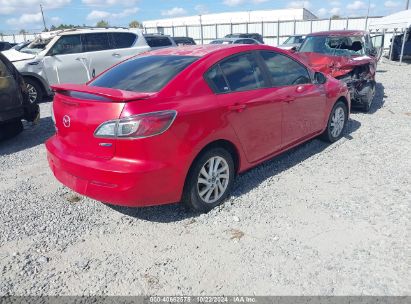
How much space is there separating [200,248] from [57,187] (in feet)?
7.05

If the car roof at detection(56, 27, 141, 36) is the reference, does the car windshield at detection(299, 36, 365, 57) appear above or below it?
below

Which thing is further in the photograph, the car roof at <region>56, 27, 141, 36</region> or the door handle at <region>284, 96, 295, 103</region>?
the car roof at <region>56, 27, 141, 36</region>

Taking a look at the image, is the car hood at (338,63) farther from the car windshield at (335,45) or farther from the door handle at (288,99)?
the door handle at (288,99)

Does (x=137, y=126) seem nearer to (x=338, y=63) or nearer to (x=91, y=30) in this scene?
(x=338, y=63)

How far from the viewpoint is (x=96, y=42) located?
977 cm

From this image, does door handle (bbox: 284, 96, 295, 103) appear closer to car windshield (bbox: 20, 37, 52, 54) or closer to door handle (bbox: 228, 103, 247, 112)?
door handle (bbox: 228, 103, 247, 112)

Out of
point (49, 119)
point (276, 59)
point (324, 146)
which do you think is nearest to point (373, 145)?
point (324, 146)

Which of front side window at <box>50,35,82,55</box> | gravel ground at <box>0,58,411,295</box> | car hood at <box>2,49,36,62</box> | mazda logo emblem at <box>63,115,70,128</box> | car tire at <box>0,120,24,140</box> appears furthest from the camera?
front side window at <box>50,35,82,55</box>

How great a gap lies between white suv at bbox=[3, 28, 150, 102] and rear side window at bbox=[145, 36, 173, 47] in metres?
1.82

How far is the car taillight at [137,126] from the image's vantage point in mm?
2855

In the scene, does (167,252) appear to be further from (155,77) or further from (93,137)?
(155,77)

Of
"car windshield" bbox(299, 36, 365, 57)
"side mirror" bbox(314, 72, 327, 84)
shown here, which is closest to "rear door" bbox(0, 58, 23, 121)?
"side mirror" bbox(314, 72, 327, 84)

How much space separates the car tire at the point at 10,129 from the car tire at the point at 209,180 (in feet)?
14.2

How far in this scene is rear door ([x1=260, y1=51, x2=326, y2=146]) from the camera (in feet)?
13.8
